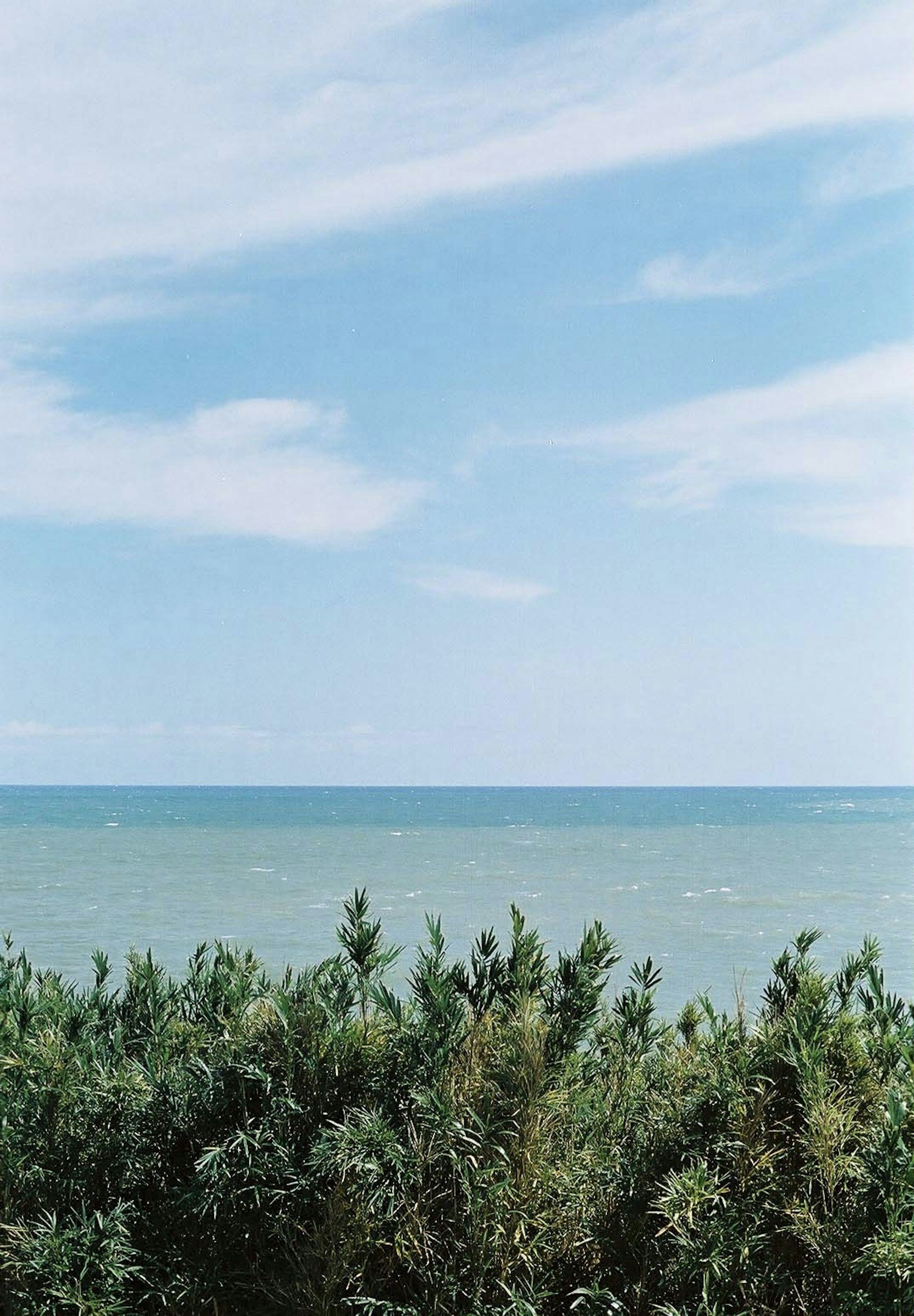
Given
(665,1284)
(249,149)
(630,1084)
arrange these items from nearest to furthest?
1. (665,1284)
2. (630,1084)
3. (249,149)

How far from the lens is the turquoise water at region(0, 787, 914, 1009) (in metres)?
21.2

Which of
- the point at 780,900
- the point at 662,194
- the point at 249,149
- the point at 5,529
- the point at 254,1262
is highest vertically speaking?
the point at 662,194

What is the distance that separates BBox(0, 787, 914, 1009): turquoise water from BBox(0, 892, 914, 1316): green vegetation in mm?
1604

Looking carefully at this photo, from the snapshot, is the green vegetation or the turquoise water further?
the turquoise water

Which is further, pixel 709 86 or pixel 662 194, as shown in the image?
pixel 662 194

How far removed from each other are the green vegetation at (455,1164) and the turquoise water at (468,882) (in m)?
1.60

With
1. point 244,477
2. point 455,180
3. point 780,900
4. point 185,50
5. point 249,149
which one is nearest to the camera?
point 185,50

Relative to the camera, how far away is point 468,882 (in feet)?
113

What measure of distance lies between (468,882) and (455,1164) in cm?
3276

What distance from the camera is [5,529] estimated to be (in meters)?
5.75

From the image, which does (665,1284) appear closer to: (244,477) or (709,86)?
(709,86)

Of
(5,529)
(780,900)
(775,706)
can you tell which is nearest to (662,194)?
(5,529)

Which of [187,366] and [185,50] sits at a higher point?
[187,366]

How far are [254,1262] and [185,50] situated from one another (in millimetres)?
3448
